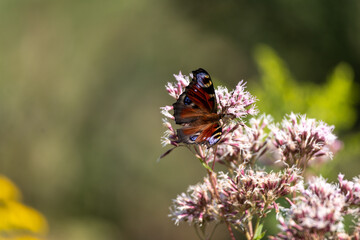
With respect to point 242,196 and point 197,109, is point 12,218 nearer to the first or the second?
point 197,109

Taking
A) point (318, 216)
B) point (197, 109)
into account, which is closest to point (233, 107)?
point (197, 109)

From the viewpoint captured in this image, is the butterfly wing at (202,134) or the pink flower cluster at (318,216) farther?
the butterfly wing at (202,134)

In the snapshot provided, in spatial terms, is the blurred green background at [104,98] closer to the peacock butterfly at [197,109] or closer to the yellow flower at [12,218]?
the yellow flower at [12,218]

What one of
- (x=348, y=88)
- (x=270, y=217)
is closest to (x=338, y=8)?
(x=348, y=88)

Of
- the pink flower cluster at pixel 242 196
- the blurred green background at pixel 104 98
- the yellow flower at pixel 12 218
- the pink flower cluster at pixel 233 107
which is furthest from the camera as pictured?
the blurred green background at pixel 104 98

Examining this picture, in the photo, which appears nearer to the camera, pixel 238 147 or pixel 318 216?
pixel 318 216

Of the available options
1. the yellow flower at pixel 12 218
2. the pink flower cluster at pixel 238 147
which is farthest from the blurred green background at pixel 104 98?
the pink flower cluster at pixel 238 147

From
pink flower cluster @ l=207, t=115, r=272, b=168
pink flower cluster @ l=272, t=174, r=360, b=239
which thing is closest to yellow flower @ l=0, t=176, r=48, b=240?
pink flower cluster @ l=207, t=115, r=272, b=168
